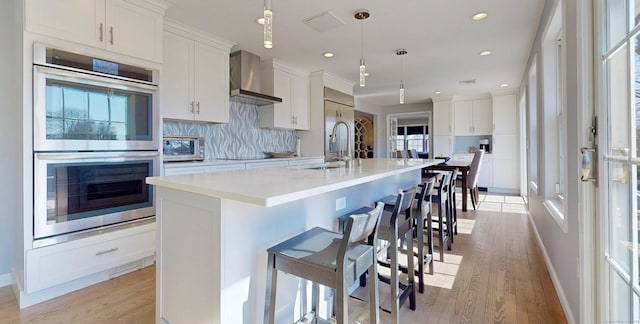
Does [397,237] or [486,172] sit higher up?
[486,172]

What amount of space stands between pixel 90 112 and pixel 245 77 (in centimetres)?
192

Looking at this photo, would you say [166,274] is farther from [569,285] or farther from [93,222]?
[569,285]

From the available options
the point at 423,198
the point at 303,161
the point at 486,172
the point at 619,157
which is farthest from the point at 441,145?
the point at 619,157

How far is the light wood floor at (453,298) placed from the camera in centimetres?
180

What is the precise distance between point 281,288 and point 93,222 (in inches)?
67.5

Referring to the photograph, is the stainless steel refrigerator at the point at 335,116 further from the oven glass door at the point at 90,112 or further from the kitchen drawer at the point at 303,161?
the oven glass door at the point at 90,112

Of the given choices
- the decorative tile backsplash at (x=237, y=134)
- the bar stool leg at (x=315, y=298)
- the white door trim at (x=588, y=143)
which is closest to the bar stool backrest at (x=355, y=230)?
the bar stool leg at (x=315, y=298)

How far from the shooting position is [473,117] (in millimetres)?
7168

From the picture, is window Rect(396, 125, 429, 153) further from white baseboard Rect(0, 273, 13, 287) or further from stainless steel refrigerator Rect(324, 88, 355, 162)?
white baseboard Rect(0, 273, 13, 287)

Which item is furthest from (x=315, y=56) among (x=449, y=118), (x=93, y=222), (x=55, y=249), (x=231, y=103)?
(x=449, y=118)

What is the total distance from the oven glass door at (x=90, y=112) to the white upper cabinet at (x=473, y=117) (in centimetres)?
704

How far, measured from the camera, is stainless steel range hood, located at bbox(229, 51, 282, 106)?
3684 millimetres

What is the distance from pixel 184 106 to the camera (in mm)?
3121

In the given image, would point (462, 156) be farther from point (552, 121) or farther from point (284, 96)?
point (284, 96)
